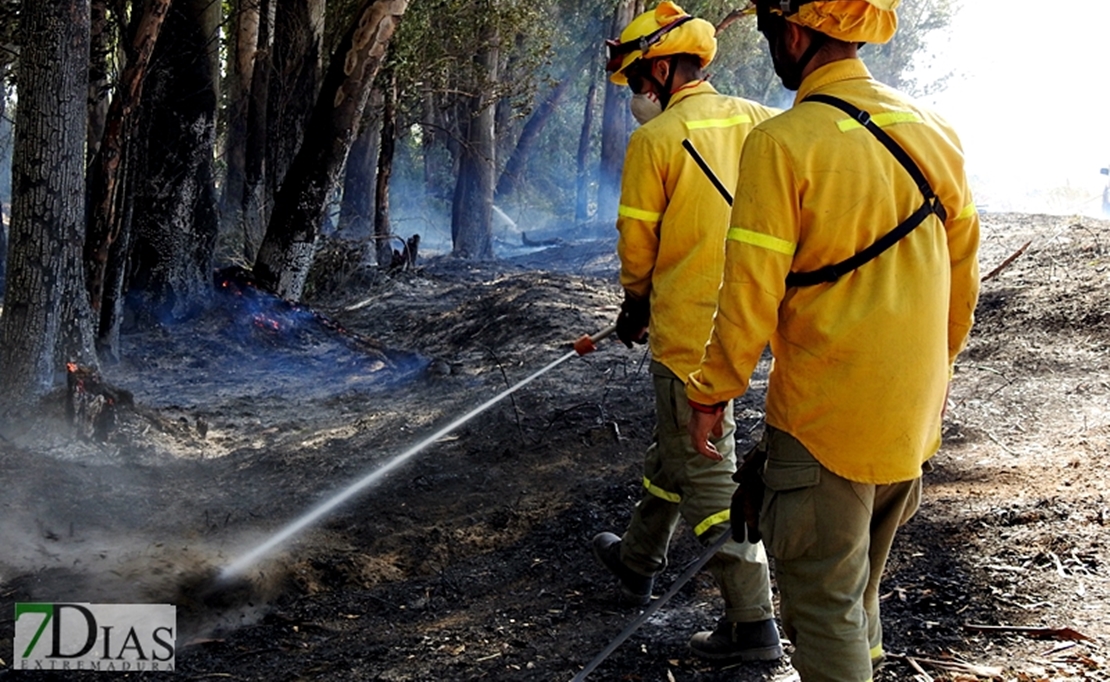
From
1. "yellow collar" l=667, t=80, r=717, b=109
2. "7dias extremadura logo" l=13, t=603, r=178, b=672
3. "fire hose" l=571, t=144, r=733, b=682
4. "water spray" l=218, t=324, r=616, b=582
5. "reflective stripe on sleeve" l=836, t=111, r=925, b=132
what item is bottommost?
"water spray" l=218, t=324, r=616, b=582

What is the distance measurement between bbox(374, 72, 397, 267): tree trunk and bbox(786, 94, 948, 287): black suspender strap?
13.0 meters

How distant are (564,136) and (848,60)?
42.4 m

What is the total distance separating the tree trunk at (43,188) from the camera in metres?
5.98

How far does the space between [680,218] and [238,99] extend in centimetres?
1577

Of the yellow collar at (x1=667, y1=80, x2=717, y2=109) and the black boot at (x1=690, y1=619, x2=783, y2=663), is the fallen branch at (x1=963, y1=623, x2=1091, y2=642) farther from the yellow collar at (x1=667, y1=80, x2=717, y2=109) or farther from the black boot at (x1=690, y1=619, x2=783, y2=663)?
the yellow collar at (x1=667, y1=80, x2=717, y2=109)

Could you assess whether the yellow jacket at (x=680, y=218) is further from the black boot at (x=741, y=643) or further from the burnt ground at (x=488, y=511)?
the burnt ground at (x=488, y=511)

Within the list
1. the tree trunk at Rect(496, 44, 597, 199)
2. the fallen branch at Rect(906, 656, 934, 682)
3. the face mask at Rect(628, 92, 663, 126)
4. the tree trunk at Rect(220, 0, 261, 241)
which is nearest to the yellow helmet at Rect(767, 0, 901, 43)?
the face mask at Rect(628, 92, 663, 126)

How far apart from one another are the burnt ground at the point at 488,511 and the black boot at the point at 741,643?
44 millimetres

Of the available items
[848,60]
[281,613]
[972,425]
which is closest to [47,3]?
[281,613]

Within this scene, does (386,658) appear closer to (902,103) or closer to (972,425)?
(902,103)

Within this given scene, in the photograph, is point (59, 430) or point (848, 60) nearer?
point (848, 60)

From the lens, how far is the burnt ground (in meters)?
3.60

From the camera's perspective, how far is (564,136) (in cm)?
4425

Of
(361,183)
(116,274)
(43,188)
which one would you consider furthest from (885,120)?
(361,183)
